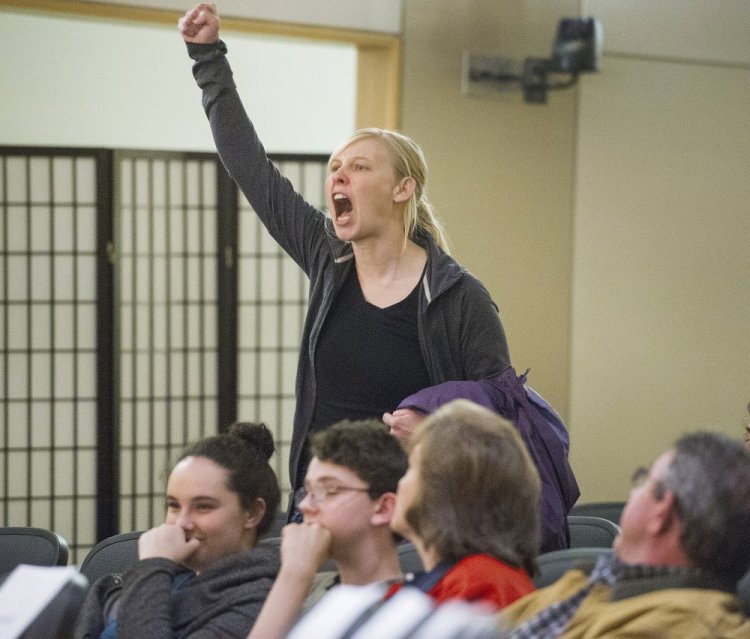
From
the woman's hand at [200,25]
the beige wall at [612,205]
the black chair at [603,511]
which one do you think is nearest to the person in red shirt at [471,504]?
the woman's hand at [200,25]

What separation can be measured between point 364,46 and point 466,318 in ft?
9.38

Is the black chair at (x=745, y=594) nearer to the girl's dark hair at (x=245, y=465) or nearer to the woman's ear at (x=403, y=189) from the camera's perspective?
the girl's dark hair at (x=245, y=465)

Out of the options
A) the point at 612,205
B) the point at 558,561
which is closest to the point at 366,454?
the point at 558,561

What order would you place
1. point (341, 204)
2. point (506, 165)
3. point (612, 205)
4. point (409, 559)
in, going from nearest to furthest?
point (409, 559) → point (341, 204) → point (506, 165) → point (612, 205)

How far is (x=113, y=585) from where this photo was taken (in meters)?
2.38

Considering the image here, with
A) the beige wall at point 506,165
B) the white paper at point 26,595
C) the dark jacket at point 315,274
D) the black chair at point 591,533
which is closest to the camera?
the white paper at point 26,595

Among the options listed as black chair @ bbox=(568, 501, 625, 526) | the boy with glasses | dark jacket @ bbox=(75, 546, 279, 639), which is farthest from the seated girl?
black chair @ bbox=(568, 501, 625, 526)

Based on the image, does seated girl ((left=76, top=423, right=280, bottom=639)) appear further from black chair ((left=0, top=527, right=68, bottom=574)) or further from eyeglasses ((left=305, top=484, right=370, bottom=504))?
black chair ((left=0, top=527, right=68, bottom=574))

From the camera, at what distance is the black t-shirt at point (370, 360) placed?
267 cm

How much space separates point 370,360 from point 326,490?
55 centimetres

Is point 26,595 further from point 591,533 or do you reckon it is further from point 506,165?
point 506,165

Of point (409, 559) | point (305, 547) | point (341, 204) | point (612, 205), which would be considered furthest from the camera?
point (612, 205)

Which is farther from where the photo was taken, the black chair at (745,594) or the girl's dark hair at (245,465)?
the girl's dark hair at (245,465)

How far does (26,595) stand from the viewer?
1.73 m
